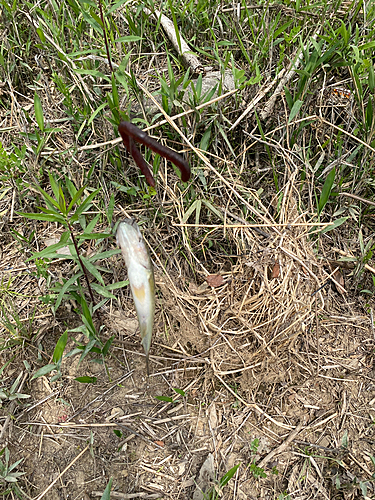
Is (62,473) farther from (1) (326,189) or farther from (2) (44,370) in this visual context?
(1) (326,189)

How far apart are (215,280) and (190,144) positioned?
684 mm

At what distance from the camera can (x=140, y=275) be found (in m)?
1.45

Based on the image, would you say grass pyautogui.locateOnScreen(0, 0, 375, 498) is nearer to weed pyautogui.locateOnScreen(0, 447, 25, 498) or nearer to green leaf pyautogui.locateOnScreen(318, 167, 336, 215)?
green leaf pyautogui.locateOnScreen(318, 167, 336, 215)

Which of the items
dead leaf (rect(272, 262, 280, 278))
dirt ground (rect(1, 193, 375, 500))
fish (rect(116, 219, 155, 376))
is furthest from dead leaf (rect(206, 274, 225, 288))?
fish (rect(116, 219, 155, 376))

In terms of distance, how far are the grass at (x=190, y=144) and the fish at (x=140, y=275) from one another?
38cm

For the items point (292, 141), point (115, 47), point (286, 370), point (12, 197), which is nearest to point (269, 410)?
point (286, 370)

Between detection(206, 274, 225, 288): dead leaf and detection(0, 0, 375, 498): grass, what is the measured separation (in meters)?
0.05

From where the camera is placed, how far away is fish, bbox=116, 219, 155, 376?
1.45 meters

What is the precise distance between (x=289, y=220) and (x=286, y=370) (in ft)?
2.44

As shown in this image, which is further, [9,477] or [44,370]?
[44,370]

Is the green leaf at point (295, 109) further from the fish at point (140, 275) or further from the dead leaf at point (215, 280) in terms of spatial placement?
the fish at point (140, 275)

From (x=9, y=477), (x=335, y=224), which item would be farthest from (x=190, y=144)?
(x=9, y=477)

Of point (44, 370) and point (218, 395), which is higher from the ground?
point (44, 370)

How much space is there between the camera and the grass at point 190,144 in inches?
75.5
